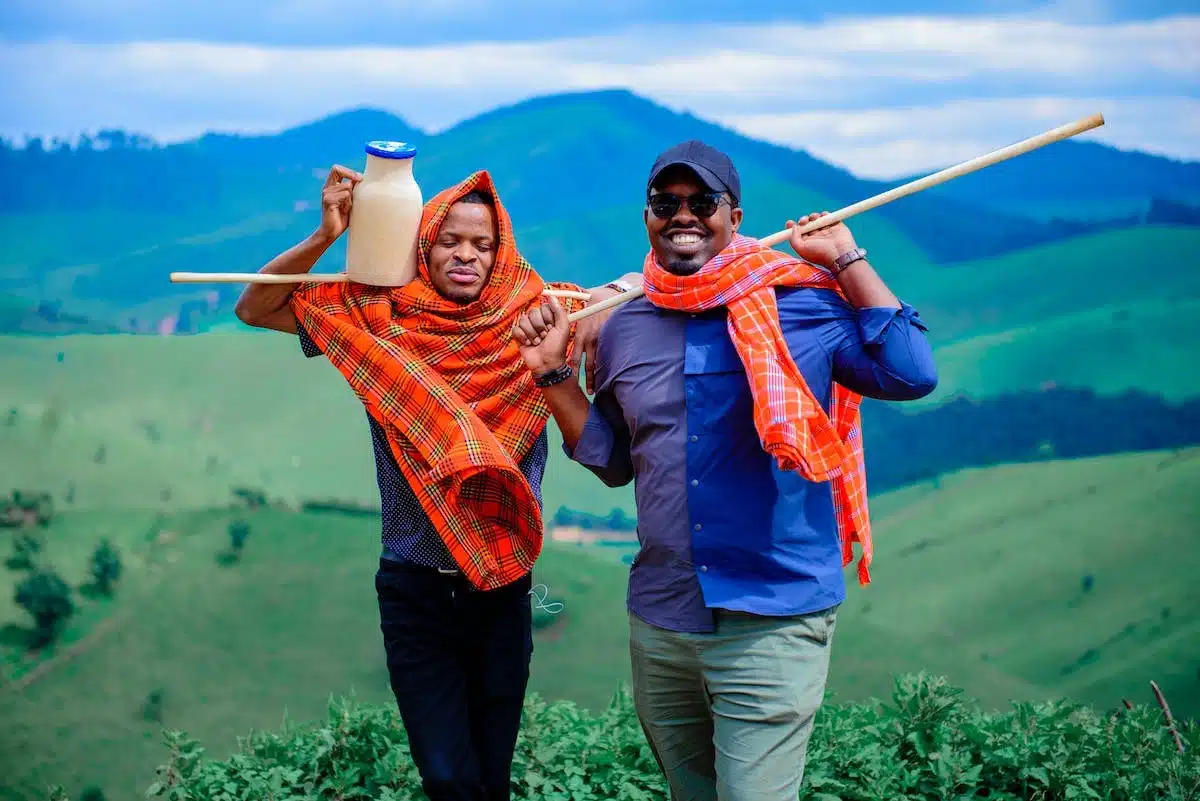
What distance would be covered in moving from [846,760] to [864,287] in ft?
6.59

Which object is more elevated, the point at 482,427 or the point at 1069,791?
the point at 482,427

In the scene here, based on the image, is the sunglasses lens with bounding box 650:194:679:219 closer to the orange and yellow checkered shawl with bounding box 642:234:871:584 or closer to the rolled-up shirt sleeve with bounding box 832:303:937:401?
the orange and yellow checkered shawl with bounding box 642:234:871:584

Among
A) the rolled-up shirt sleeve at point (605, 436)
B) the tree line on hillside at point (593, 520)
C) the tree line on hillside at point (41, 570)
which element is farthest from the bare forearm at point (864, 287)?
the tree line on hillside at point (41, 570)

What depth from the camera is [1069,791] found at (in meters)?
4.32

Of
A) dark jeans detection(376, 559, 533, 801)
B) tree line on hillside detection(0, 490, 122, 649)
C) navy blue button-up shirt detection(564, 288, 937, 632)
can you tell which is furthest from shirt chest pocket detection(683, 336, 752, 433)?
tree line on hillside detection(0, 490, 122, 649)

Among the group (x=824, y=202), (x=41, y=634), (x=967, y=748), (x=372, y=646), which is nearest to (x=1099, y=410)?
(x=824, y=202)

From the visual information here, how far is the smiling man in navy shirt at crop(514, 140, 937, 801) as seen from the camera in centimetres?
296

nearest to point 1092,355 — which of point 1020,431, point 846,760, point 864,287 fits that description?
point 1020,431

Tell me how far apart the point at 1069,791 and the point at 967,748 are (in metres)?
0.34

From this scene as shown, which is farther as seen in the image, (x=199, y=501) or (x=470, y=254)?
(x=199, y=501)

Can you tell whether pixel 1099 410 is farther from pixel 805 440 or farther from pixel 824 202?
pixel 805 440

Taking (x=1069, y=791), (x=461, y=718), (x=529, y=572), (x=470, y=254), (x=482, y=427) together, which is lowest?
(x=1069, y=791)

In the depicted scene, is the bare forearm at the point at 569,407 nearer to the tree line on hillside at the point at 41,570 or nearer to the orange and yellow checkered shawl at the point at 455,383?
the orange and yellow checkered shawl at the point at 455,383

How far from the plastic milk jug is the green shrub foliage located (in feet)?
5.71
